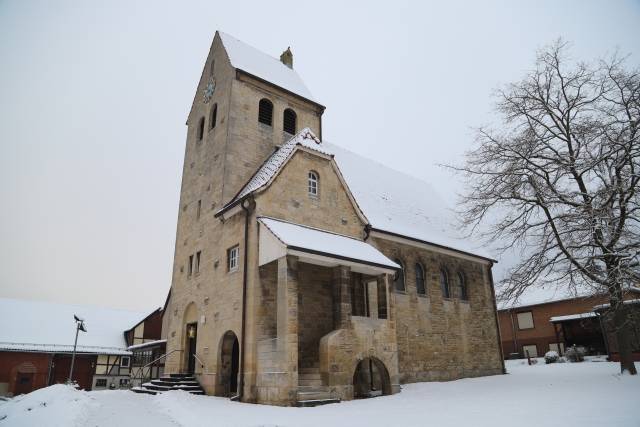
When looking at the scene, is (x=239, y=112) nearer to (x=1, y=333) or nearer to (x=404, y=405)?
(x=404, y=405)

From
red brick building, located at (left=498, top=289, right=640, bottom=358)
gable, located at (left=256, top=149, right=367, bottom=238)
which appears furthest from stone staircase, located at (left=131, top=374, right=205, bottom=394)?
red brick building, located at (left=498, top=289, right=640, bottom=358)

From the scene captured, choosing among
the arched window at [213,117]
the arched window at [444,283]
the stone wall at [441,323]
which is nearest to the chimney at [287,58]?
the arched window at [213,117]

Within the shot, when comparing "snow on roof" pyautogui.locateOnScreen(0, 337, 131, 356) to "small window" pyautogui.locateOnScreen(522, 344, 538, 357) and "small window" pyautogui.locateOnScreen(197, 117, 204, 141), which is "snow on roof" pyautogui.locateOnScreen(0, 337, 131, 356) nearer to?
"small window" pyautogui.locateOnScreen(197, 117, 204, 141)

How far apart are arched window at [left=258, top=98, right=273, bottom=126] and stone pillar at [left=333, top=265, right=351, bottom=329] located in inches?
352

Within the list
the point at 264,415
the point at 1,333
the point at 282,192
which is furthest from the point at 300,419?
the point at 1,333

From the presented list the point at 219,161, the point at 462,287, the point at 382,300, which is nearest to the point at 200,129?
the point at 219,161

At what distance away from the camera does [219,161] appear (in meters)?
18.4

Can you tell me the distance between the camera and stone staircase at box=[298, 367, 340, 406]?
11.6 m

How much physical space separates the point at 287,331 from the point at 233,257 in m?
4.88

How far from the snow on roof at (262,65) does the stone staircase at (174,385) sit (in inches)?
547

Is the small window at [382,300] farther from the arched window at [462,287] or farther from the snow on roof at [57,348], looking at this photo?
the snow on roof at [57,348]

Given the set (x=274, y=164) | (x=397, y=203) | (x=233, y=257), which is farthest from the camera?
(x=397, y=203)

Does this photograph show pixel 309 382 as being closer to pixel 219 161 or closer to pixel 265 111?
pixel 219 161

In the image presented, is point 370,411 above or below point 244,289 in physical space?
below
